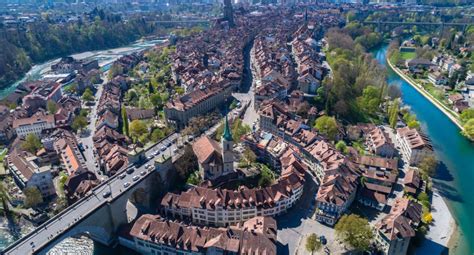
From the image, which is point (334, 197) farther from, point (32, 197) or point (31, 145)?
point (31, 145)

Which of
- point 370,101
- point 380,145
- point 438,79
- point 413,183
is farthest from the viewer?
point 438,79

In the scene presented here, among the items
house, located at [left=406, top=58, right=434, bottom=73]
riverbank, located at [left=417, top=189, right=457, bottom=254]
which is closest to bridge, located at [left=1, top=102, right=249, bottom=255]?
riverbank, located at [left=417, top=189, right=457, bottom=254]

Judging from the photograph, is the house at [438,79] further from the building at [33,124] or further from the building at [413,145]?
the building at [33,124]

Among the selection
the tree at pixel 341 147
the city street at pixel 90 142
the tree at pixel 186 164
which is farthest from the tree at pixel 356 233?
the city street at pixel 90 142

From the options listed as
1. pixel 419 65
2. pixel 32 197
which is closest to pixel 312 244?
pixel 32 197

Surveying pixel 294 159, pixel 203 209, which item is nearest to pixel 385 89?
pixel 294 159

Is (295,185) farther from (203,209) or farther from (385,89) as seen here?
(385,89)

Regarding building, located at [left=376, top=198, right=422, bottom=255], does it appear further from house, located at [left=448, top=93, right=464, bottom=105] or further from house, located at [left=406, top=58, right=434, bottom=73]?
house, located at [left=406, top=58, right=434, bottom=73]
